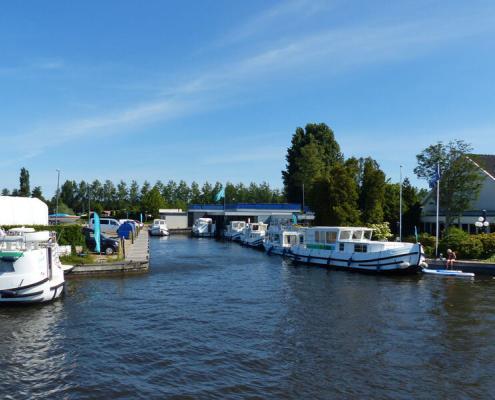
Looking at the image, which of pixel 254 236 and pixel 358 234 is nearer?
pixel 358 234

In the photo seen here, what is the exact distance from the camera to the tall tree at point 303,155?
101750mm

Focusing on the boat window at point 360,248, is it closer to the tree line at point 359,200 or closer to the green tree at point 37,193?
the tree line at point 359,200

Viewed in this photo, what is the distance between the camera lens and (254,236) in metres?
74.2

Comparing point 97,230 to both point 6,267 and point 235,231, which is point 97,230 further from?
point 235,231

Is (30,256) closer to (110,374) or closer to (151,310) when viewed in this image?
(151,310)

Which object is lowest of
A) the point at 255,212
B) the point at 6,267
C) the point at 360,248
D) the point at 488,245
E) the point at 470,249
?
the point at 470,249

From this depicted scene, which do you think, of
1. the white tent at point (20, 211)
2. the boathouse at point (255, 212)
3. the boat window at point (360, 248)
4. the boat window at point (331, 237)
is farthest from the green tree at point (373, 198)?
the white tent at point (20, 211)

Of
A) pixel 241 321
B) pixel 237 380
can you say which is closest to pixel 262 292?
pixel 241 321

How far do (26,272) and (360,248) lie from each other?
90.6ft

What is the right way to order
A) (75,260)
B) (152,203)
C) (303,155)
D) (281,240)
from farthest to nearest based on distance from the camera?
1. (152,203)
2. (303,155)
3. (281,240)
4. (75,260)

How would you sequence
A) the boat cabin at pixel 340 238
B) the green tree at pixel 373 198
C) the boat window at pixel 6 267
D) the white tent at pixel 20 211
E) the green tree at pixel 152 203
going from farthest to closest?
the green tree at pixel 152 203, the green tree at pixel 373 198, the white tent at pixel 20 211, the boat cabin at pixel 340 238, the boat window at pixel 6 267

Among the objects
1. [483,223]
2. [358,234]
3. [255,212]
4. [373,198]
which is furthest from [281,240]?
[255,212]

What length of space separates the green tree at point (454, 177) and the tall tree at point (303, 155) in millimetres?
46526

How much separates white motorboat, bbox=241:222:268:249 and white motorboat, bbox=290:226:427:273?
21786 millimetres
